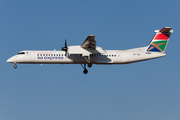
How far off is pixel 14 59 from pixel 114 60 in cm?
1189

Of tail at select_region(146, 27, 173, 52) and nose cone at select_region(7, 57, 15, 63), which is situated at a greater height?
tail at select_region(146, 27, 173, 52)

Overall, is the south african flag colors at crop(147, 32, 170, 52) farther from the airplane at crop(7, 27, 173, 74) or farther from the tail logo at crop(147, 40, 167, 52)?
the airplane at crop(7, 27, 173, 74)

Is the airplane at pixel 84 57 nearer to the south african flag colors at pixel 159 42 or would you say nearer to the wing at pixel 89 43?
the south african flag colors at pixel 159 42

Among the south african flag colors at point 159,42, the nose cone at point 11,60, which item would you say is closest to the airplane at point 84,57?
the nose cone at point 11,60

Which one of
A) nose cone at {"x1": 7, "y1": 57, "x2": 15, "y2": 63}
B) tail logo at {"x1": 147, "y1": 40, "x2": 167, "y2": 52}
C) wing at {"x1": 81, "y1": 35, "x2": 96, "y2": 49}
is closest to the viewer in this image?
wing at {"x1": 81, "y1": 35, "x2": 96, "y2": 49}

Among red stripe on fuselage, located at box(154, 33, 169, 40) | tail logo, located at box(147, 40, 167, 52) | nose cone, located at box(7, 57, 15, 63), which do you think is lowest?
nose cone, located at box(7, 57, 15, 63)

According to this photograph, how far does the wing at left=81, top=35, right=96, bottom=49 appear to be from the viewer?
31837 mm

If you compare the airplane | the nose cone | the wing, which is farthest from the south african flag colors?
the nose cone

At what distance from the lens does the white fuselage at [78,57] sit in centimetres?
3566

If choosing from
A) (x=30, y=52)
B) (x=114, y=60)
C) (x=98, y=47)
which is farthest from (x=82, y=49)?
(x=30, y=52)

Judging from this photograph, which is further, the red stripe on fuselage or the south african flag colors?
the red stripe on fuselage

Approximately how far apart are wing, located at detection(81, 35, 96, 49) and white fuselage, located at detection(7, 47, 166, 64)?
1522 mm

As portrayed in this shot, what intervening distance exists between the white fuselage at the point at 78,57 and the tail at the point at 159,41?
0.74 m

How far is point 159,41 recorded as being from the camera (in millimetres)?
36969
